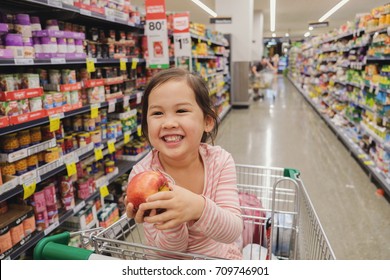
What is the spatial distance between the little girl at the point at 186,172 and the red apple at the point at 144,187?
25 mm

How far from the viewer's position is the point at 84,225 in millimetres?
2562

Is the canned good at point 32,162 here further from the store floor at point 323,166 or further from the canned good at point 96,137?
the store floor at point 323,166

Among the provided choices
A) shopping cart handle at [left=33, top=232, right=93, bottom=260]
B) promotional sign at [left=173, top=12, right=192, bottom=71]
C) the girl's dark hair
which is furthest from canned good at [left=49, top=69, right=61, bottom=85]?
promotional sign at [left=173, top=12, right=192, bottom=71]

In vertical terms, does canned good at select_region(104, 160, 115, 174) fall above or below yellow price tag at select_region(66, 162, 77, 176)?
below

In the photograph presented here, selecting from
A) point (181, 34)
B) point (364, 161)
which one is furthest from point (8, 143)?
point (364, 161)

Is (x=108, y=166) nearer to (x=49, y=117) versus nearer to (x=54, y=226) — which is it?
(x=54, y=226)

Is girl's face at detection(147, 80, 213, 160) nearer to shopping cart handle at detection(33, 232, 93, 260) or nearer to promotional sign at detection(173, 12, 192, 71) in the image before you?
shopping cart handle at detection(33, 232, 93, 260)

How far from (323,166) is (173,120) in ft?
13.1

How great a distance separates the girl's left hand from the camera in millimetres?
781

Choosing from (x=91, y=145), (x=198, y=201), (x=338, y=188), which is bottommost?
(x=338, y=188)
